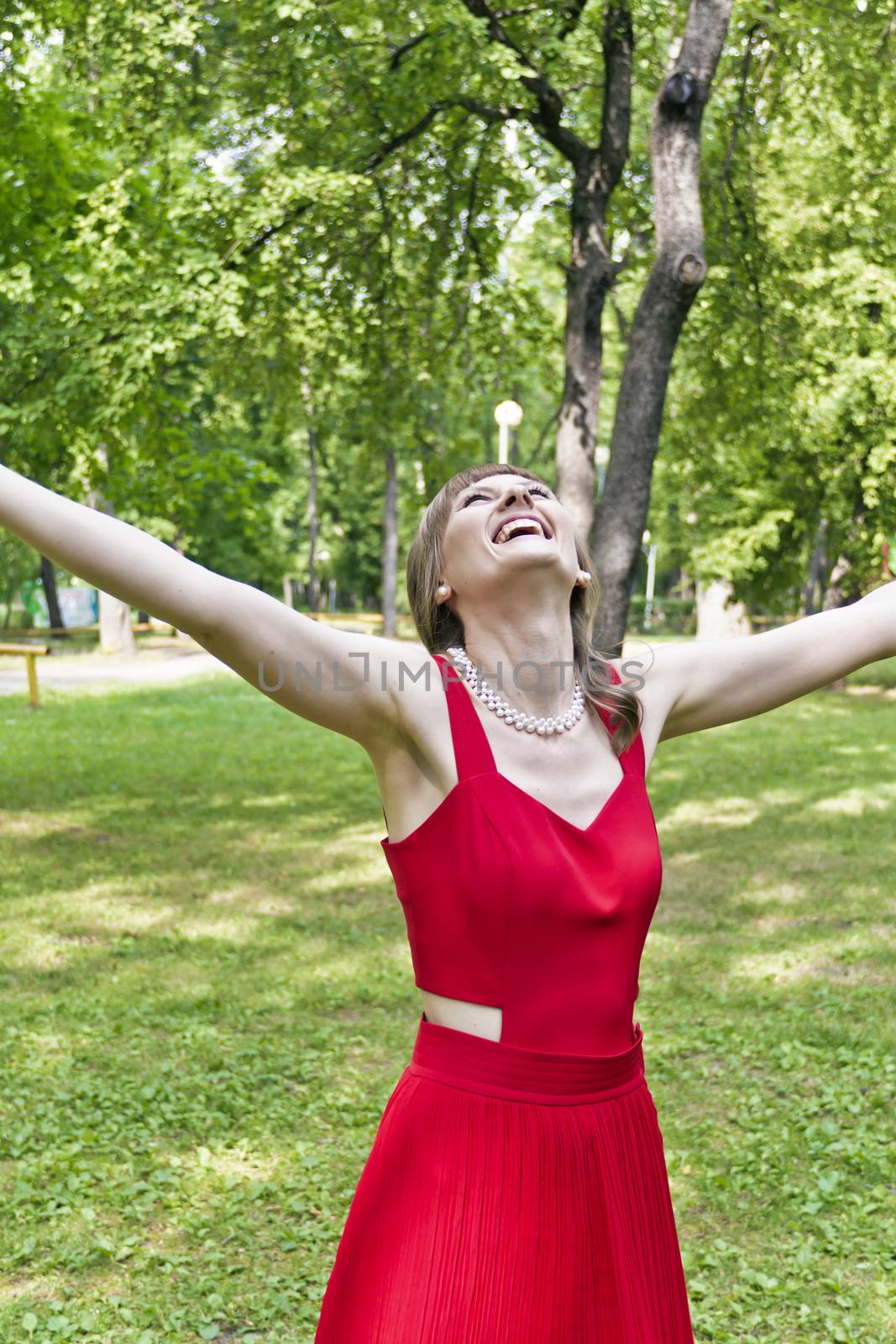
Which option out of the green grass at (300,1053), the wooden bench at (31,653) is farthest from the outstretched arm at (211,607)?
the wooden bench at (31,653)

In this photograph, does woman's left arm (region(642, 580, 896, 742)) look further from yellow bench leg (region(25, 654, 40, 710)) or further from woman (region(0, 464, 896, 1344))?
yellow bench leg (region(25, 654, 40, 710))

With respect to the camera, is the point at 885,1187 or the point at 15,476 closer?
the point at 15,476

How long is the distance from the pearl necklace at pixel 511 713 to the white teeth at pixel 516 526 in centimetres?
22

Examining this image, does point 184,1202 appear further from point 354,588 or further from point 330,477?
point 354,588

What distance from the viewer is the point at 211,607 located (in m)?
1.88

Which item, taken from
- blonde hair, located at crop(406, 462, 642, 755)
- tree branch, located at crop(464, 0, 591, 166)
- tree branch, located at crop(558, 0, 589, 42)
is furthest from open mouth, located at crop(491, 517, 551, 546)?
tree branch, located at crop(558, 0, 589, 42)

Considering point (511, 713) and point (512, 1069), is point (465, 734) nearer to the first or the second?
point (511, 713)

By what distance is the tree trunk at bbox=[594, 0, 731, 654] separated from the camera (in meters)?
8.27

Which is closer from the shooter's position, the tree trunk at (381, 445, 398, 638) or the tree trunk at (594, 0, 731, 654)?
the tree trunk at (594, 0, 731, 654)

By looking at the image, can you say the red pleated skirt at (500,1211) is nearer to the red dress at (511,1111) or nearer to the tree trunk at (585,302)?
the red dress at (511,1111)

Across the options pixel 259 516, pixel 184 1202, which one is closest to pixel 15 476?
pixel 184 1202

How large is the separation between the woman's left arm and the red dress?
1.40 ft

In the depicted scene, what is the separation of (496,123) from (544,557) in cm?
973

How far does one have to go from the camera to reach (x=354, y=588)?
5612 centimetres
